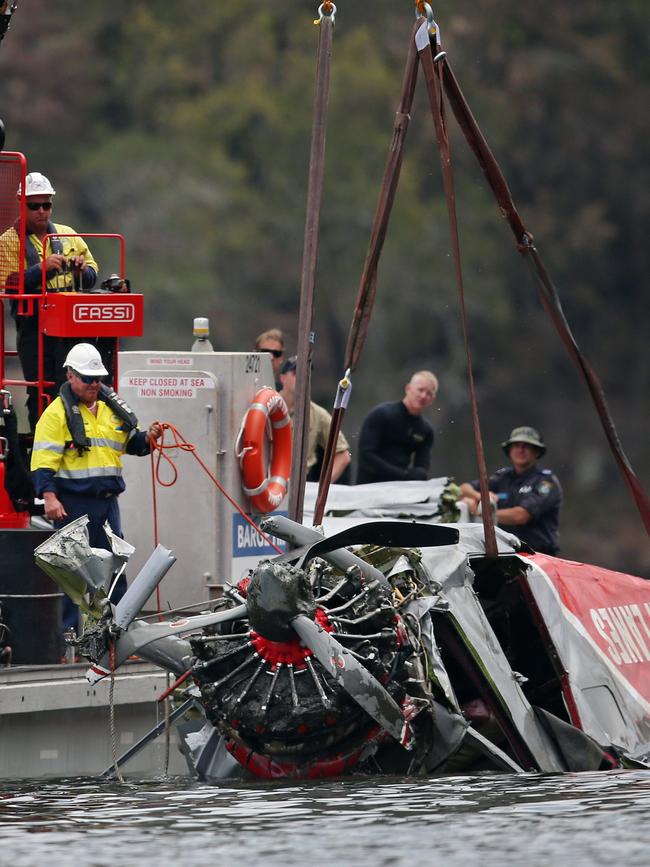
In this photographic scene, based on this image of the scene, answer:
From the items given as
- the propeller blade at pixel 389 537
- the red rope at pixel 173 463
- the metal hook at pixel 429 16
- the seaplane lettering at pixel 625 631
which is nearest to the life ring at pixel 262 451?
the red rope at pixel 173 463

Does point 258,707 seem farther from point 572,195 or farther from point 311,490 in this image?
point 572,195

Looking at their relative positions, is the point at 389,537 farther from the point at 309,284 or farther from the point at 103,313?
the point at 103,313

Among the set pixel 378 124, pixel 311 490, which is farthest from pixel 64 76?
pixel 311 490

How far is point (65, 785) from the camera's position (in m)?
Result: 10.9

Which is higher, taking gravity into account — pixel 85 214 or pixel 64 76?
pixel 64 76

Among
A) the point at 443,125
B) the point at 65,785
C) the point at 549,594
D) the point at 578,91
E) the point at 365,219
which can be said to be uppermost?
the point at 578,91

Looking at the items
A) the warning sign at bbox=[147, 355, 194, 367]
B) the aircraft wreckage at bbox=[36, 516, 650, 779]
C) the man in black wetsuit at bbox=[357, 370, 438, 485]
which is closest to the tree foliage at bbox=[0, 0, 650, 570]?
the man in black wetsuit at bbox=[357, 370, 438, 485]

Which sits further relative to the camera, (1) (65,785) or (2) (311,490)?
(2) (311,490)

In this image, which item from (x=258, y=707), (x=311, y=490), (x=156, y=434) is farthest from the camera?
(x=311, y=490)

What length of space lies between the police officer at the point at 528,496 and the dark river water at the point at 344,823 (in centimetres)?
520

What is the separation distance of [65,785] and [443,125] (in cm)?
422

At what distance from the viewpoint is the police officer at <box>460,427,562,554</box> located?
50.9 ft

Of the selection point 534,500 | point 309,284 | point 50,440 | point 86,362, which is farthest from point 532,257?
point 534,500

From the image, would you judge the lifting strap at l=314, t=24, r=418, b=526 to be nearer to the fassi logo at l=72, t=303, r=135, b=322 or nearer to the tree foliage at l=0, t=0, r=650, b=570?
the fassi logo at l=72, t=303, r=135, b=322
